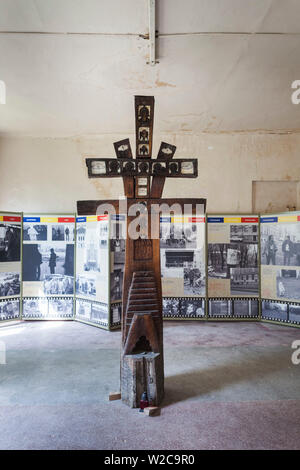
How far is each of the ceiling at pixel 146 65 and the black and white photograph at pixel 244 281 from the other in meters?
3.10

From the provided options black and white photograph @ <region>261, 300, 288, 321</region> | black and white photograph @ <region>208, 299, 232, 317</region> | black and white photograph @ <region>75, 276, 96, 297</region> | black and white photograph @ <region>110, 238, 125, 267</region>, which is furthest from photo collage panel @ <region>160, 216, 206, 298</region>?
black and white photograph @ <region>75, 276, 96, 297</region>

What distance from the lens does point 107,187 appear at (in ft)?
23.7

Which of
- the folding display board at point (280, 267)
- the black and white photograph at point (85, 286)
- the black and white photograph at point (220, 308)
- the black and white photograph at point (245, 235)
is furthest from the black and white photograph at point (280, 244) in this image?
the black and white photograph at point (85, 286)

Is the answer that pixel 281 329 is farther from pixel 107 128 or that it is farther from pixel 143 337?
pixel 107 128

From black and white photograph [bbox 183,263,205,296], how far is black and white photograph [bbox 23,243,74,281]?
2464 mm

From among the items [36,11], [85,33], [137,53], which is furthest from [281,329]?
[36,11]

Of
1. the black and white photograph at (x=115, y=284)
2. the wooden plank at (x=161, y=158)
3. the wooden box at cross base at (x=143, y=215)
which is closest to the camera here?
the wooden box at cross base at (x=143, y=215)

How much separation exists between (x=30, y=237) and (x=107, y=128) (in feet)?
9.42

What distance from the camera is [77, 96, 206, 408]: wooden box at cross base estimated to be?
346cm

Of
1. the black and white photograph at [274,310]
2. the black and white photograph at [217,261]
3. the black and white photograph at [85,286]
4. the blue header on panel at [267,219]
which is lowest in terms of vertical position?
the black and white photograph at [274,310]

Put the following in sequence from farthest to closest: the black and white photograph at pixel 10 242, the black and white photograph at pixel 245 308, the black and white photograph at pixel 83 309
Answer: the black and white photograph at pixel 245 308 < the black and white photograph at pixel 83 309 < the black and white photograph at pixel 10 242

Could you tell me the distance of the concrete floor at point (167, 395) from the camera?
2.77m

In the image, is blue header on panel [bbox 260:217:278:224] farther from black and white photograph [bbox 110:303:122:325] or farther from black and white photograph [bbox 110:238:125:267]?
black and white photograph [bbox 110:303:122:325]

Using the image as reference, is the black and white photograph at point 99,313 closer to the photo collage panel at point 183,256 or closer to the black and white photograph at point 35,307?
the black and white photograph at point 35,307
